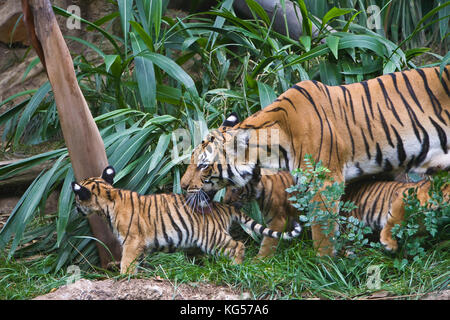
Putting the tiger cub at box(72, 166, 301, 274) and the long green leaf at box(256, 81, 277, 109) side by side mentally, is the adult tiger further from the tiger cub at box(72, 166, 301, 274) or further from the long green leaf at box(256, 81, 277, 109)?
the long green leaf at box(256, 81, 277, 109)

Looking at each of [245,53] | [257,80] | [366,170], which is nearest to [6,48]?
[245,53]

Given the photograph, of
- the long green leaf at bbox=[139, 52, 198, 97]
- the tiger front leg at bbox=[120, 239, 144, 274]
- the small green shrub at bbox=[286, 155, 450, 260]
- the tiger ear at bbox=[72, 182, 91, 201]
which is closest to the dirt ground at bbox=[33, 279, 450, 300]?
the tiger front leg at bbox=[120, 239, 144, 274]

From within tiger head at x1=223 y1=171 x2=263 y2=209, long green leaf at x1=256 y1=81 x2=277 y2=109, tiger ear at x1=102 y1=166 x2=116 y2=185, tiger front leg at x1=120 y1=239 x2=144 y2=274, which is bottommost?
tiger front leg at x1=120 y1=239 x2=144 y2=274

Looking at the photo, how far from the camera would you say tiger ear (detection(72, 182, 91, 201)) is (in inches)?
169

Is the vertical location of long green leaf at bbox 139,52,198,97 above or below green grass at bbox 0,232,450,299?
above

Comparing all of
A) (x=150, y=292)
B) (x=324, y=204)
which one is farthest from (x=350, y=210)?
(x=150, y=292)

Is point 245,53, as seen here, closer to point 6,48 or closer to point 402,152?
point 402,152

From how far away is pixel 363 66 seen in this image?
575 cm

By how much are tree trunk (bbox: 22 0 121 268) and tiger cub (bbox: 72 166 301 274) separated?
0.15 m

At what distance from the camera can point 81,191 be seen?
4.30m

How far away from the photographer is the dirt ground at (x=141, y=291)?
360cm

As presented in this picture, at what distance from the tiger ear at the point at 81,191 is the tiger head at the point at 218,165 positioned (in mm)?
750

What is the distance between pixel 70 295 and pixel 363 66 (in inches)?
148

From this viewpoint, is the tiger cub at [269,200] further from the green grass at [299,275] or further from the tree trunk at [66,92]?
the tree trunk at [66,92]
